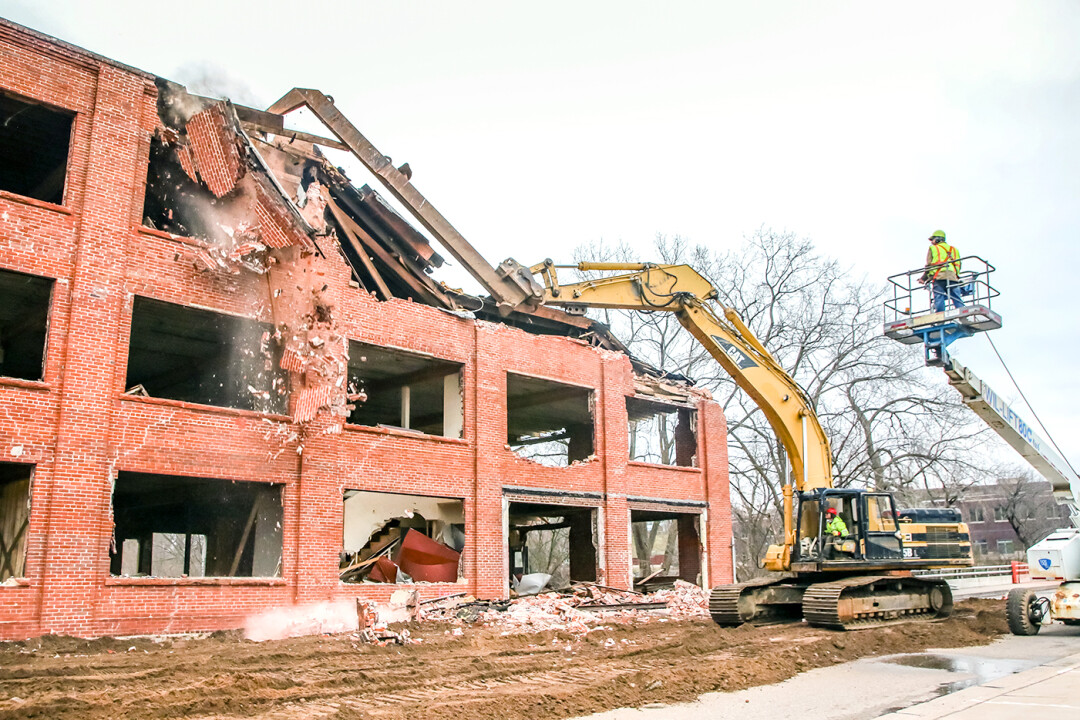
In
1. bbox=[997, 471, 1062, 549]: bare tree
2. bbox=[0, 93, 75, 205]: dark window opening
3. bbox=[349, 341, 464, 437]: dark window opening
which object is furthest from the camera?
bbox=[997, 471, 1062, 549]: bare tree

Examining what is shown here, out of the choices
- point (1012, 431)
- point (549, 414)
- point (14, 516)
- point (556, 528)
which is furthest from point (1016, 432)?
point (14, 516)

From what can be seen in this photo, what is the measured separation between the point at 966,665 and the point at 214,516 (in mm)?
15404

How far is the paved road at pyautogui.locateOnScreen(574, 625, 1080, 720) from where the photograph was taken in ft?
26.8

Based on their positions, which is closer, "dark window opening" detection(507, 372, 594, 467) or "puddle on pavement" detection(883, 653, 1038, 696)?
"puddle on pavement" detection(883, 653, 1038, 696)

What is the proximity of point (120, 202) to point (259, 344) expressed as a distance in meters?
3.40

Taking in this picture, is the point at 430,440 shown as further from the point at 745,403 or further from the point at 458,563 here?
the point at 745,403

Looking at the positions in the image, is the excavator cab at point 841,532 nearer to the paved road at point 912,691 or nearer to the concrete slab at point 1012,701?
the paved road at point 912,691

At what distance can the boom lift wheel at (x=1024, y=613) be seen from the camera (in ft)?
46.3

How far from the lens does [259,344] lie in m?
16.4

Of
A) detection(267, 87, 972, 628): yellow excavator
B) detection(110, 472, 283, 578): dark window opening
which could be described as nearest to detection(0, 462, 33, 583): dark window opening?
detection(110, 472, 283, 578): dark window opening

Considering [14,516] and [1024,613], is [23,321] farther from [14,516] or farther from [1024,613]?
[1024,613]

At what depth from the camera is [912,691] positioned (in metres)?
9.42

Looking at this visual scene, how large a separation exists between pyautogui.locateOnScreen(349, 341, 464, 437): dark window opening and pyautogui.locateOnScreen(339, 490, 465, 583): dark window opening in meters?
1.78

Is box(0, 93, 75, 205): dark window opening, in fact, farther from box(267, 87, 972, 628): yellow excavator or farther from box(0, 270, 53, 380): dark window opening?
box(267, 87, 972, 628): yellow excavator
